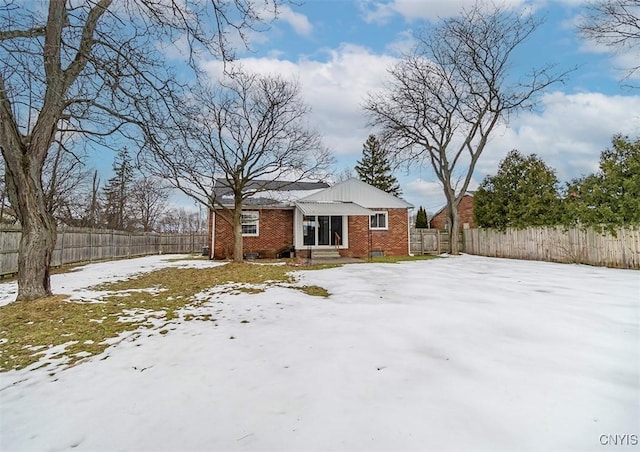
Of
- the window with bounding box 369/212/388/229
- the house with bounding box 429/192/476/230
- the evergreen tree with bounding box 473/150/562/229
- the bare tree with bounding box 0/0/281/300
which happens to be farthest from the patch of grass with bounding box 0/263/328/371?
the house with bounding box 429/192/476/230

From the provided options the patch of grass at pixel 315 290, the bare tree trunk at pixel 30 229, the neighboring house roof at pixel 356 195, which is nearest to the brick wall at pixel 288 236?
the neighboring house roof at pixel 356 195

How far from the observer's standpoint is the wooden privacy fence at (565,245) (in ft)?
37.9

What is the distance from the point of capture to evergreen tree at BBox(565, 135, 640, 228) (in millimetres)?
11375

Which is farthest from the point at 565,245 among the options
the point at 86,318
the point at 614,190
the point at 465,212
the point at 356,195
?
the point at 465,212

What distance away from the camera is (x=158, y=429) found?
2.24m

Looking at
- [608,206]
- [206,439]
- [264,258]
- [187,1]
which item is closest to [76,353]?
[206,439]

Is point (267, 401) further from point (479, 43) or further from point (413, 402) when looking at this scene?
point (479, 43)

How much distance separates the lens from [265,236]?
17.7 meters

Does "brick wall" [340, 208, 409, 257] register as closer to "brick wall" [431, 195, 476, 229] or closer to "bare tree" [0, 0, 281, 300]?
"brick wall" [431, 195, 476, 229]

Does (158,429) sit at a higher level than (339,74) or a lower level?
lower

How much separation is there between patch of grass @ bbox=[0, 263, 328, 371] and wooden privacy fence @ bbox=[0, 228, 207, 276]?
5421 mm

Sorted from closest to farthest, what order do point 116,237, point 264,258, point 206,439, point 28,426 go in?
point 206,439, point 28,426, point 264,258, point 116,237

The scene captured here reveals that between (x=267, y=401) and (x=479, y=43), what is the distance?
68.8ft

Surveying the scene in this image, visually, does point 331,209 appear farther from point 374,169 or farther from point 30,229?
point 374,169
